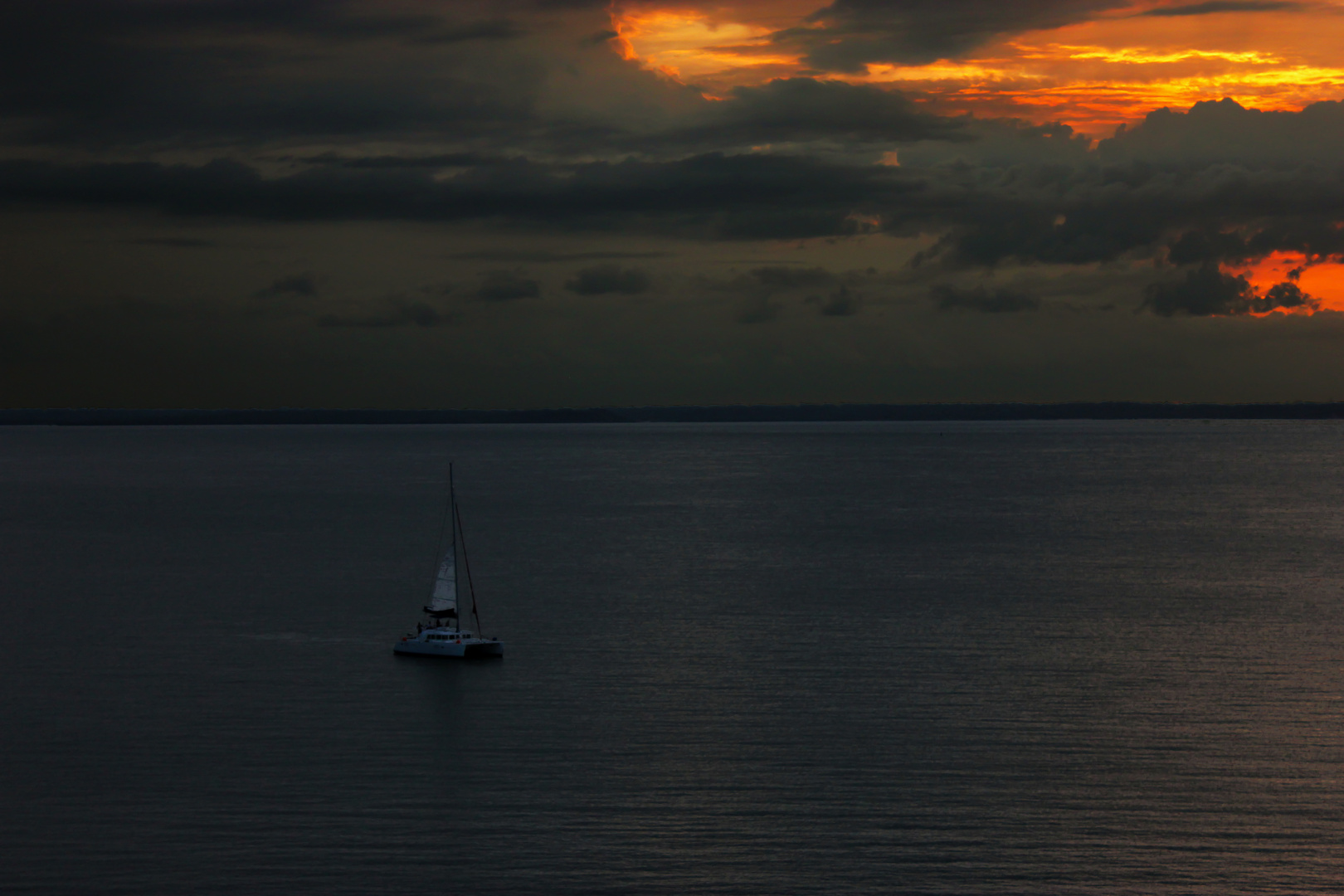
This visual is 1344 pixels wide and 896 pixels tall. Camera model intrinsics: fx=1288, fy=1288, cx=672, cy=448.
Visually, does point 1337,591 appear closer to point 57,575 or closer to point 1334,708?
point 1334,708

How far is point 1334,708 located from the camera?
60312 mm

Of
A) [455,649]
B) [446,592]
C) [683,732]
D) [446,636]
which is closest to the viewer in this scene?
[683,732]

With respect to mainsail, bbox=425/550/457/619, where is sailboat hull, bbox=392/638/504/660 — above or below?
below

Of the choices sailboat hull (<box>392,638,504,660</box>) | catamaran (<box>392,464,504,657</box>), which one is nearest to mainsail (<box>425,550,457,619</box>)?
catamaran (<box>392,464,504,657</box>)

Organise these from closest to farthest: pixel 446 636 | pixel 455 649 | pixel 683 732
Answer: pixel 683 732
pixel 455 649
pixel 446 636

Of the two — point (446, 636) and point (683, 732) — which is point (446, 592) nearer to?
point (446, 636)

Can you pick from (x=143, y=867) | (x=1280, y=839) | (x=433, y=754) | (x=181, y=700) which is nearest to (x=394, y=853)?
(x=143, y=867)

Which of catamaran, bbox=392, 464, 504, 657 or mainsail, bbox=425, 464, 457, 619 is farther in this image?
mainsail, bbox=425, 464, 457, 619

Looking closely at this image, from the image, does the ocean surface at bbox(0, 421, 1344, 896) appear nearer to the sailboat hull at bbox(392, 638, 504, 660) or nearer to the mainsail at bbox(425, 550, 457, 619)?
the sailboat hull at bbox(392, 638, 504, 660)

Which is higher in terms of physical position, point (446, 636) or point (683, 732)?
point (446, 636)

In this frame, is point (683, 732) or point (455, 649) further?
point (455, 649)

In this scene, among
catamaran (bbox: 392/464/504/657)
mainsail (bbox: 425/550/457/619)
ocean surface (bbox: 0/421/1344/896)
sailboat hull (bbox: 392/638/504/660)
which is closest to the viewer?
ocean surface (bbox: 0/421/1344/896)

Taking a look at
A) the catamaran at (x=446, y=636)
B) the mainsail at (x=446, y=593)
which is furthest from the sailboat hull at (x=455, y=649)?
the mainsail at (x=446, y=593)

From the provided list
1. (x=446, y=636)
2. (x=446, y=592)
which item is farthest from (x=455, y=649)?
(x=446, y=592)
